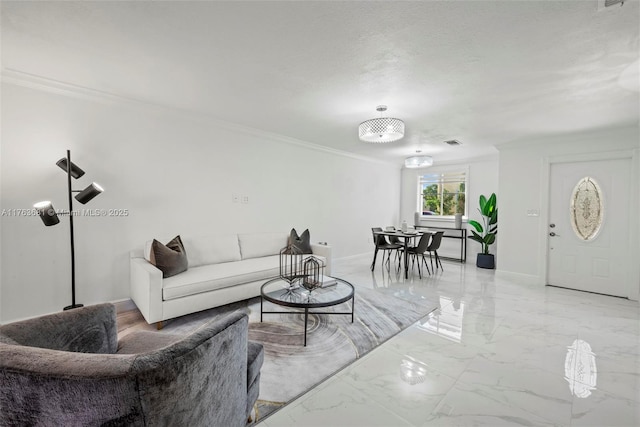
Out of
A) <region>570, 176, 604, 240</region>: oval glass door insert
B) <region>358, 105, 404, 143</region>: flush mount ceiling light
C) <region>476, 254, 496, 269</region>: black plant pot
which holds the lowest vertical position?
<region>476, 254, 496, 269</region>: black plant pot

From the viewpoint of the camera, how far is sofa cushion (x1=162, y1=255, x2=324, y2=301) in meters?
2.79

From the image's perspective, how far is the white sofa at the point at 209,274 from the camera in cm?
271

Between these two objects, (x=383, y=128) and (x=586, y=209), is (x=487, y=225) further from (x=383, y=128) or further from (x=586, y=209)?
(x=383, y=128)

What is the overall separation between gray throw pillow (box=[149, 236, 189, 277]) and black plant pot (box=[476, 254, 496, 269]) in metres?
5.61

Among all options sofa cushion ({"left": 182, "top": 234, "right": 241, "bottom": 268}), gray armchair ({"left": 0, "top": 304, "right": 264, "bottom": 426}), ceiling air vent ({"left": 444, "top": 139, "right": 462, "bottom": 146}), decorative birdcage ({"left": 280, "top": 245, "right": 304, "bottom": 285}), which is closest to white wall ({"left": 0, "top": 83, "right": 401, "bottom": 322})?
sofa cushion ({"left": 182, "top": 234, "right": 241, "bottom": 268})

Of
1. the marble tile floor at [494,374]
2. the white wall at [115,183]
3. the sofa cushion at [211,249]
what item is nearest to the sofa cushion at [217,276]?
the sofa cushion at [211,249]

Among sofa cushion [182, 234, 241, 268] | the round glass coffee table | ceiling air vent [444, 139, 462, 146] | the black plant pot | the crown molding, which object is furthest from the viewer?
the black plant pot

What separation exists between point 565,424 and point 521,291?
305cm

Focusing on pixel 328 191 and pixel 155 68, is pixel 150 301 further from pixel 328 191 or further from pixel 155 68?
pixel 328 191

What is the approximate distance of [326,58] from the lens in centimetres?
228

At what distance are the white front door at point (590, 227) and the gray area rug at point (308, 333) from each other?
8.97ft

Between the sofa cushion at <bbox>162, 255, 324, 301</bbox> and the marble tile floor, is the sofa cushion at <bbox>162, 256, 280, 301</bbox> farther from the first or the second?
the marble tile floor

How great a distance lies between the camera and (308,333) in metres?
2.67

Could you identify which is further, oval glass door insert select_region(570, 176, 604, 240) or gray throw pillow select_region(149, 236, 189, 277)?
oval glass door insert select_region(570, 176, 604, 240)
